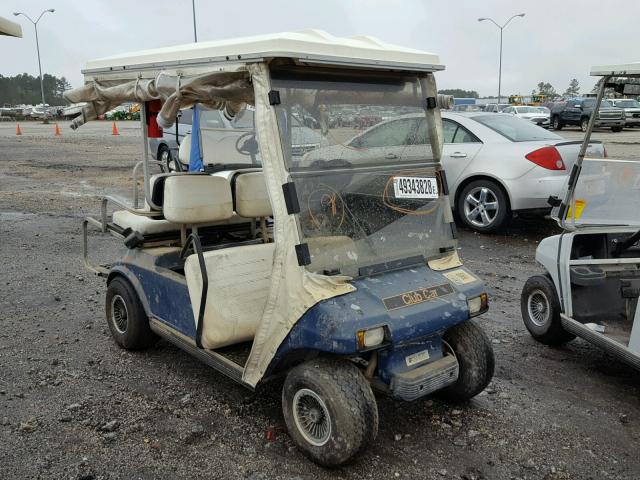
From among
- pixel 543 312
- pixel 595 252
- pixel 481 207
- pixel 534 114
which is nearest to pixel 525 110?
pixel 534 114

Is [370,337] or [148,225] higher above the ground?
[148,225]

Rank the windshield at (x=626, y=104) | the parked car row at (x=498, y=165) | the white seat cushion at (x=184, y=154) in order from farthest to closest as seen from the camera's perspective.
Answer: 1. the windshield at (x=626, y=104)
2. the parked car row at (x=498, y=165)
3. the white seat cushion at (x=184, y=154)

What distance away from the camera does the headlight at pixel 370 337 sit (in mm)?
2914

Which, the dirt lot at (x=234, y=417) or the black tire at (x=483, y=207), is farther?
the black tire at (x=483, y=207)

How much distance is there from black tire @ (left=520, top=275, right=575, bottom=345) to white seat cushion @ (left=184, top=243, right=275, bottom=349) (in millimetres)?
2227

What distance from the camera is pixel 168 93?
11.4ft

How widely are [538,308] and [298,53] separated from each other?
2.98m

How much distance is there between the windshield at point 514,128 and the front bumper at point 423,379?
5.83 metres

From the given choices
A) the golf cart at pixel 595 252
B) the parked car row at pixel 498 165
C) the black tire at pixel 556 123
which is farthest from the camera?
the black tire at pixel 556 123

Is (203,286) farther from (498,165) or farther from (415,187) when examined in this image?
(498,165)

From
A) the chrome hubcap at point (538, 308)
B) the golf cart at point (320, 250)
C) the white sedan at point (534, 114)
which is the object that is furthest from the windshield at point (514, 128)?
the white sedan at point (534, 114)

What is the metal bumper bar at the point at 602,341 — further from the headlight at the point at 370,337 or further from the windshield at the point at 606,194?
the headlight at the point at 370,337

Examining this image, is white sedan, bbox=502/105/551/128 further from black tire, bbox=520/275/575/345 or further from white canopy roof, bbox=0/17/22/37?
white canopy roof, bbox=0/17/22/37

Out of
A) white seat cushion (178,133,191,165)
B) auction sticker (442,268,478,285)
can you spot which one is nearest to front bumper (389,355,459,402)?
auction sticker (442,268,478,285)
